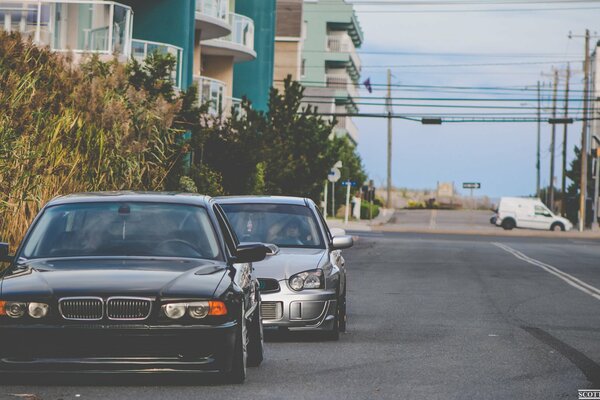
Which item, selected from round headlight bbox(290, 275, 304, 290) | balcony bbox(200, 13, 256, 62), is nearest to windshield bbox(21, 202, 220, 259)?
round headlight bbox(290, 275, 304, 290)

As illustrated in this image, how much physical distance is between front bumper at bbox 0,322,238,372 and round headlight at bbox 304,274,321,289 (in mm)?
4177

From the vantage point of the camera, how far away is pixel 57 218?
10.3 meters

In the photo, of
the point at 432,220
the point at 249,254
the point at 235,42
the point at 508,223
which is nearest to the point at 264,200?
the point at 249,254

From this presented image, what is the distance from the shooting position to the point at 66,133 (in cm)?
2141

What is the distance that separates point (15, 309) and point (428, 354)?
14.9ft

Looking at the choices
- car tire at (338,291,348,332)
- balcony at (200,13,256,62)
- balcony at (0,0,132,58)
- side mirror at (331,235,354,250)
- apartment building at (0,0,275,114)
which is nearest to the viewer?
car tire at (338,291,348,332)

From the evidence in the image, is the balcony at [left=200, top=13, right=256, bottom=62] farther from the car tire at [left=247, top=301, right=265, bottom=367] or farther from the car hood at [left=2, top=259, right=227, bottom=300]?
the car hood at [left=2, top=259, right=227, bottom=300]

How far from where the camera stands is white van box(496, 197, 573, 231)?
245ft

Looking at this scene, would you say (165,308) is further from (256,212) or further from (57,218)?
(256,212)

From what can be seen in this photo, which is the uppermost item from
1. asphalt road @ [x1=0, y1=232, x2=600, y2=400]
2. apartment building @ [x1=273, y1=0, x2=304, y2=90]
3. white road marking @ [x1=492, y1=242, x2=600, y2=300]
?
apartment building @ [x1=273, y1=0, x2=304, y2=90]

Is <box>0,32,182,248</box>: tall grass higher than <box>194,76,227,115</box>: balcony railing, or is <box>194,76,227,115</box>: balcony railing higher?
<box>194,76,227,115</box>: balcony railing

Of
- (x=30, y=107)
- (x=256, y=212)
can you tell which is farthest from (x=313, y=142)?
(x=256, y=212)

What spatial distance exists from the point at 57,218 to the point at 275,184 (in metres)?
33.9

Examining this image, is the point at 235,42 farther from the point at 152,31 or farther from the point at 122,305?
the point at 122,305
